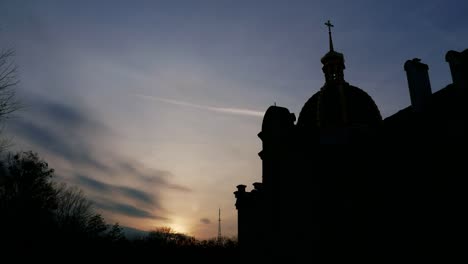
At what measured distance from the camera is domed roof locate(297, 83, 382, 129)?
33.8 metres

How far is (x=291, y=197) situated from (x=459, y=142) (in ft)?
23.4

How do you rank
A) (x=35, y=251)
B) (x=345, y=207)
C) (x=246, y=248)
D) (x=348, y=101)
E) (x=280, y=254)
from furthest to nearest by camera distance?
(x=348, y=101) < (x=35, y=251) < (x=246, y=248) < (x=280, y=254) < (x=345, y=207)

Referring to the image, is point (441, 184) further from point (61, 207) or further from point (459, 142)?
point (61, 207)

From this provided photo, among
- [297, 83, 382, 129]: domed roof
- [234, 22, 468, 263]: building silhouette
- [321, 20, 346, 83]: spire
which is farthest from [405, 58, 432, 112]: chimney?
[321, 20, 346, 83]: spire

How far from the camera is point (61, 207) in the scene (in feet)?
156

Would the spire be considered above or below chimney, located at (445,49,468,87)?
above

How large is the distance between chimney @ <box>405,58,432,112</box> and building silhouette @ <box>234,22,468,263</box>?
3cm

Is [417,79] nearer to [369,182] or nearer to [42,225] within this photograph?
[369,182]

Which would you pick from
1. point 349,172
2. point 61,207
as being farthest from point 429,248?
point 61,207

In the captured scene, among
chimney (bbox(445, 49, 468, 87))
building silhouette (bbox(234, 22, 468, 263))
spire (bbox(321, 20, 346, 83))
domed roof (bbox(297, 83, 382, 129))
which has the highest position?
spire (bbox(321, 20, 346, 83))

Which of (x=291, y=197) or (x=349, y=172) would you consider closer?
(x=349, y=172)

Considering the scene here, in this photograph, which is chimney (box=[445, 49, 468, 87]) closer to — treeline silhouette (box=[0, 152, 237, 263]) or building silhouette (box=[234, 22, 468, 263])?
building silhouette (box=[234, 22, 468, 263])

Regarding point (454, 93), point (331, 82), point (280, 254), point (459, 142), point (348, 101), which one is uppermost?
point (331, 82)

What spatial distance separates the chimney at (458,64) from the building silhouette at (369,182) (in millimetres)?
26
